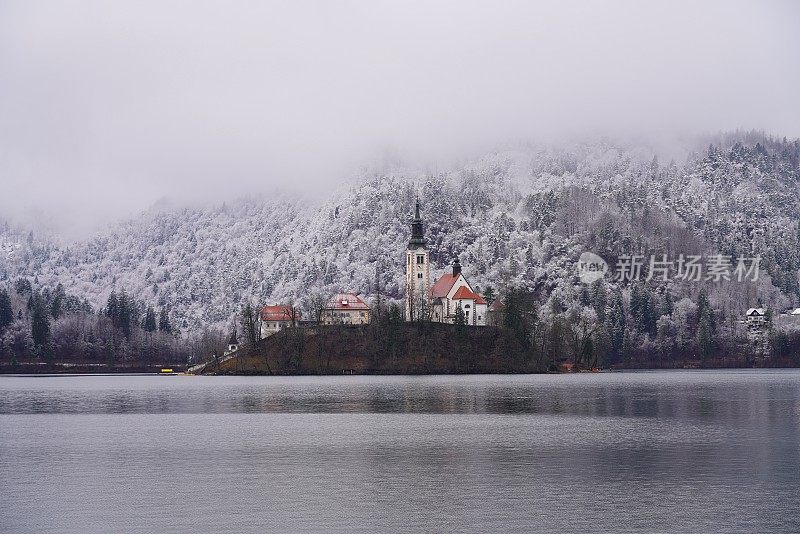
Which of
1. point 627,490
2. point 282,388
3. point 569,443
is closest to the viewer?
point 627,490

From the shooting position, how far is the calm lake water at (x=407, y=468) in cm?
4769

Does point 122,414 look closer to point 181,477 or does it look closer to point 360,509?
point 181,477

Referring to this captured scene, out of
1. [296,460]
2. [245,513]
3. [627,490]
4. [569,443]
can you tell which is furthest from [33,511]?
[569,443]

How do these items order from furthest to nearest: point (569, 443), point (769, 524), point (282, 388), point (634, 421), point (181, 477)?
1. point (282, 388)
2. point (634, 421)
3. point (569, 443)
4. point (181, 477)
5. point (769, 524)

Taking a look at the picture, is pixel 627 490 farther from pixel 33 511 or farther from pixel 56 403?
pixel 56 403

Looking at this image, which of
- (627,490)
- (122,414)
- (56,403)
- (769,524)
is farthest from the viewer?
(56,403)

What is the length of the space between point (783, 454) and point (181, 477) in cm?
3926

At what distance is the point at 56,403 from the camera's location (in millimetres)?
133250

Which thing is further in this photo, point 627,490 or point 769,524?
point 627,490

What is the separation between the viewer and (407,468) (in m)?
64.8

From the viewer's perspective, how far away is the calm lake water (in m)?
47.7

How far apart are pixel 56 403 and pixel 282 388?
43.8 meters

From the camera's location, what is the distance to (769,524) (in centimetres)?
4553

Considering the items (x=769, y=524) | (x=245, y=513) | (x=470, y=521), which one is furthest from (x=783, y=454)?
(x=245, y=513)
